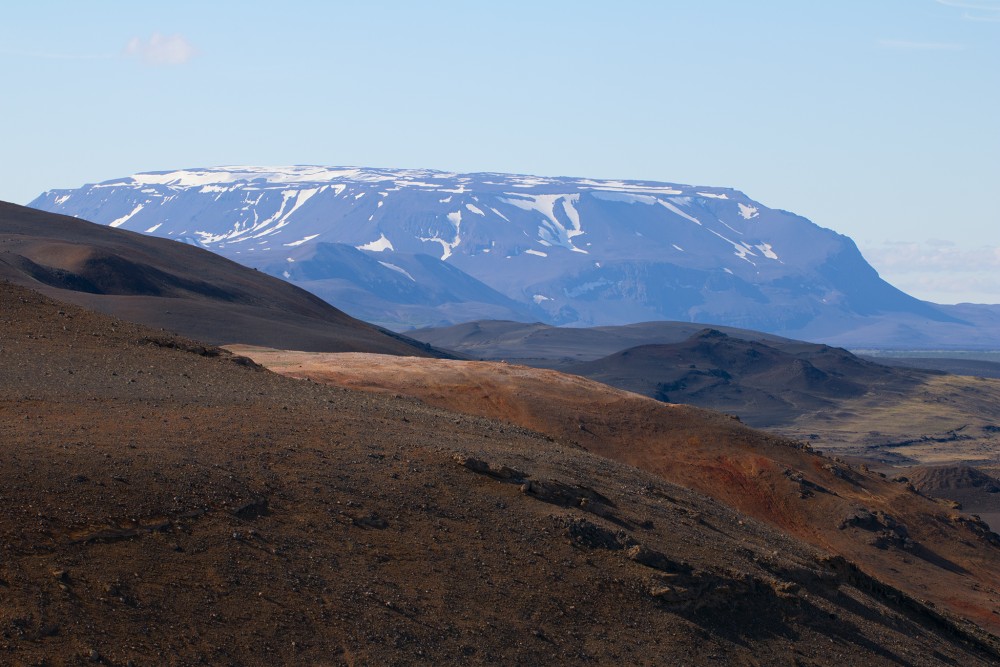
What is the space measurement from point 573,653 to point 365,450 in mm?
4853

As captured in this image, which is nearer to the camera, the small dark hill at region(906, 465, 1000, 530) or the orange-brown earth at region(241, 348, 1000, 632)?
the orange-brown earth at region(241, 348, 1000, 632)

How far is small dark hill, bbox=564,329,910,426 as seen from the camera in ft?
382

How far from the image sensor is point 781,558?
67.0 feet

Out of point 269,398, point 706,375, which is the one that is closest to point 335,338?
point 269,398

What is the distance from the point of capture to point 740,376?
13138 cm

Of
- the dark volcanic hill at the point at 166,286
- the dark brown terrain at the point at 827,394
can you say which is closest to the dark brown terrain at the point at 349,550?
the dark volcanic hill at the point at 166,286

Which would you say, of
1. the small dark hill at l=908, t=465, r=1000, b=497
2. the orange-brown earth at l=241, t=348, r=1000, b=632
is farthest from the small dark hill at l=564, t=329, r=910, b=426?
the orange-brown earth at l=241, t=348, r=1000, b=632

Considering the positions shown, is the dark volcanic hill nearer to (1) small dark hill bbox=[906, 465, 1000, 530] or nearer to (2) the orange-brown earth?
(2) the orange-brown earth

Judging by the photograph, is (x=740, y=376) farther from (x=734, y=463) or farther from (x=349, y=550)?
(x=349, y=550)

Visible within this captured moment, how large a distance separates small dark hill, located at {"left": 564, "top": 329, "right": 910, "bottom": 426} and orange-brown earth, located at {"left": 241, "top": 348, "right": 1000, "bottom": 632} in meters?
69.5

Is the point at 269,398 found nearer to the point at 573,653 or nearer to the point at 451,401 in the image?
the point at 573,653

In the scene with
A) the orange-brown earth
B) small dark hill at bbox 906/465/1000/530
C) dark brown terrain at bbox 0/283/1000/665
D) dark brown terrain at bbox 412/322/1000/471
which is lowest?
dark brown terrain at bbox 412/322/1000/471

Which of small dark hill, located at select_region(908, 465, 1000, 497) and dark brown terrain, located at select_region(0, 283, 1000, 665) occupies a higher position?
dark brown terrain, located at select_region(0, 283, 1000, 665)

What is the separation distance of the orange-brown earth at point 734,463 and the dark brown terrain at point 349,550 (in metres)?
9.11
